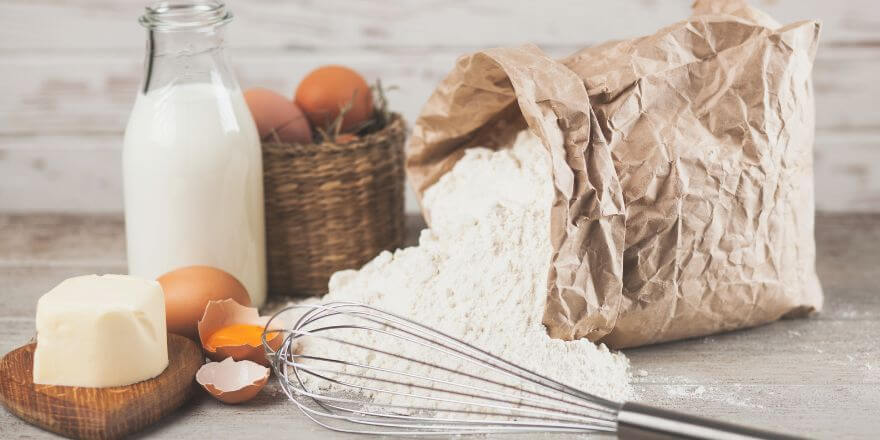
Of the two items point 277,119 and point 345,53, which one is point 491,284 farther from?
point 345,53

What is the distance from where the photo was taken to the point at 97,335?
80cm

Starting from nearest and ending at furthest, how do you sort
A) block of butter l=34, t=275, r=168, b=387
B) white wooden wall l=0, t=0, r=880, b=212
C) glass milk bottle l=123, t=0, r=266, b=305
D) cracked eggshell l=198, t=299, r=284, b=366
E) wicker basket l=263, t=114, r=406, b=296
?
block of butter l=34, t=275, r=168, b=387
cracked eggshell l=198, t=299, r=284, b=366
glass milk bottle l=123, t=0, r=266, b=305
wicker basket l=263, t=114, r=406, b=296
white wooden wall l=0, t=0, r=880, b=212

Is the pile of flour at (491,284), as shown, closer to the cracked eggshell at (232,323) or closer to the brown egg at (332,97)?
the cracked eggshell at (232,323)

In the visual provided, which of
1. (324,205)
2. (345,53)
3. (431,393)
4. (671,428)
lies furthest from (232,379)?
(345,53)

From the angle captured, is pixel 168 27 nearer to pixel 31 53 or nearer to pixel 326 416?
pixel 326 416

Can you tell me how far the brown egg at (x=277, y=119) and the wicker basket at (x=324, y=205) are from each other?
0.12 feet

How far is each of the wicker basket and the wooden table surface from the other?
261 millimetres

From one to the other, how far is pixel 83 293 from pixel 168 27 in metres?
0.33

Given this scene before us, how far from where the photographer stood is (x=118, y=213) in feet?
5.13

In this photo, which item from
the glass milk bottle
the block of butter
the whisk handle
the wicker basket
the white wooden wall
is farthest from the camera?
the white wooden wall

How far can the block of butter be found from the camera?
798 mm

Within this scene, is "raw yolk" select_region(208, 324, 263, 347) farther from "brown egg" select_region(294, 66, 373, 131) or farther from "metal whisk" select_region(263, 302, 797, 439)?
"brown egg" select_region(294, 66, 373, 131)

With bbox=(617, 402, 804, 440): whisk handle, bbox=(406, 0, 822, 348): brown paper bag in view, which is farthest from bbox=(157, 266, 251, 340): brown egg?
bbox=(617, 402, 804, 440): whisk handle

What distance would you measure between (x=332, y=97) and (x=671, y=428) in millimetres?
644
